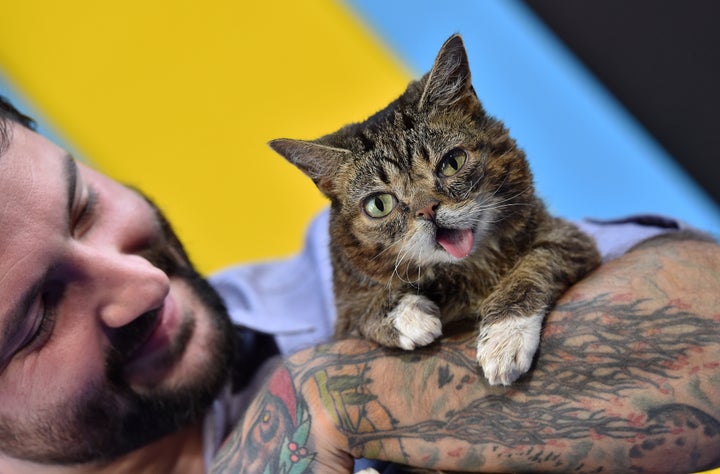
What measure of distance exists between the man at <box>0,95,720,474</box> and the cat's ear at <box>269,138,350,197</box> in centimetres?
37

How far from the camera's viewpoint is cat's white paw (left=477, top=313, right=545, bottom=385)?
3.76 feet

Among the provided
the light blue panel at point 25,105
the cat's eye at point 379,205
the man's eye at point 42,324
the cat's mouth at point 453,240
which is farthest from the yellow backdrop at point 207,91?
the man's eye at point 42,324

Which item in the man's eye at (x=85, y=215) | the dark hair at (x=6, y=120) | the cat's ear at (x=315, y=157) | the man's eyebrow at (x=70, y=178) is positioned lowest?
the man's eye at (x=85, y=215)

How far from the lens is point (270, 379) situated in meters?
1.42

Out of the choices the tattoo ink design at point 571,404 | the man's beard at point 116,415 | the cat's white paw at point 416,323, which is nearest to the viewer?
the tattoo ink design at point 571,404

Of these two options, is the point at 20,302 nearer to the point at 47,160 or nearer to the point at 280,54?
the point at 47,160

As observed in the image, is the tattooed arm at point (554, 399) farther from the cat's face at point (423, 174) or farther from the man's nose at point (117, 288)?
the man's nose at point (117, 288)

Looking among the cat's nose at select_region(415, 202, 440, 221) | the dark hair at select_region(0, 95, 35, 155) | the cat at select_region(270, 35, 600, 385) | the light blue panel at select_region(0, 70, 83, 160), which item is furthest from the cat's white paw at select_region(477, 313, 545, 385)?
the light blue panel at select_region(0, 70, 83, 160)

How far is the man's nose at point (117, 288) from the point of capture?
1.42m

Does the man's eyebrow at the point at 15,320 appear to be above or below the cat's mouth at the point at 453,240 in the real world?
below

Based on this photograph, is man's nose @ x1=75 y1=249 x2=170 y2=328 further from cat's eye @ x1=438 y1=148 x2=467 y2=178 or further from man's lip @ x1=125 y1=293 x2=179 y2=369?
cat's eye @ x1=438 y1=148 x2=467 y2=178

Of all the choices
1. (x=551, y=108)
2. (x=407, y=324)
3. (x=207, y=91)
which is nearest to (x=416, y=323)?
(x=407, y=324)

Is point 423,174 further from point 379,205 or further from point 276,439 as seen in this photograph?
point 276,439

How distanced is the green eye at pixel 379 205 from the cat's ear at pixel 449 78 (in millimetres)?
195
